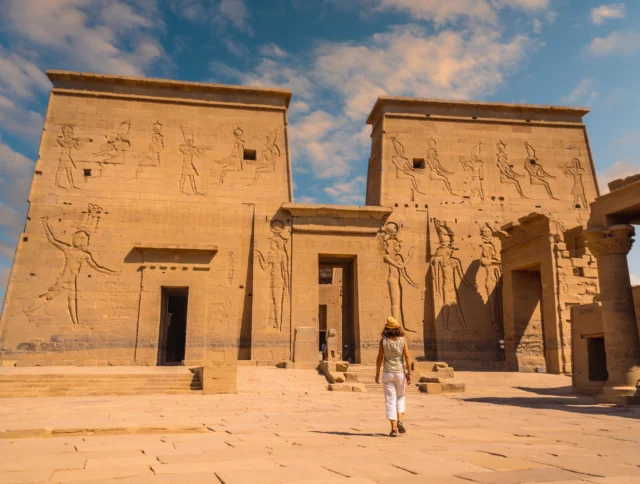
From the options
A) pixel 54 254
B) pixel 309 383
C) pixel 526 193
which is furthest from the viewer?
pixel 526 193

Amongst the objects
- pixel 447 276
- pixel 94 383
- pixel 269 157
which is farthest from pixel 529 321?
pixel 94 383

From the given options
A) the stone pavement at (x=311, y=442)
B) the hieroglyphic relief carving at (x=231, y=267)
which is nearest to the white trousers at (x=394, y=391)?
the stone pavement at (x=311, y=442)

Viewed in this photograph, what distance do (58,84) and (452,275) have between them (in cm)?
1521

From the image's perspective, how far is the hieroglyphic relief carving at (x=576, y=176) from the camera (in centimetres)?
1970

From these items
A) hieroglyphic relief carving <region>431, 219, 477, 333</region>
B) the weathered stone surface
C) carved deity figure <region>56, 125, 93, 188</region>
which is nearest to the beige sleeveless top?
the weathered stone surface

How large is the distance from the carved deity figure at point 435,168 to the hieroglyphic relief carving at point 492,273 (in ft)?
6.66

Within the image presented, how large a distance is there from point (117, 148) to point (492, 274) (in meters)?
13.6

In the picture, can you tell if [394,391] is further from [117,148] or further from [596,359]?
[117,148]

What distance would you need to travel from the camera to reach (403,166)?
62.8 feet

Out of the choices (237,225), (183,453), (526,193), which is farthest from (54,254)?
(526,193)

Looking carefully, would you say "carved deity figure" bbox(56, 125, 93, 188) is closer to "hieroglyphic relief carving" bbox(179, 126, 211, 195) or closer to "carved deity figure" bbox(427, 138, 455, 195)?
"hieroglyphic relief carving" bbox(179, 126, 211, 195)

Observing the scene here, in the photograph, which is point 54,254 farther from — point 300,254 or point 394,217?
point 394,217

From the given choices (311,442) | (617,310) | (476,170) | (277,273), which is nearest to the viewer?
(311,442)

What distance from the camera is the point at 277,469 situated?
11.4 feet
